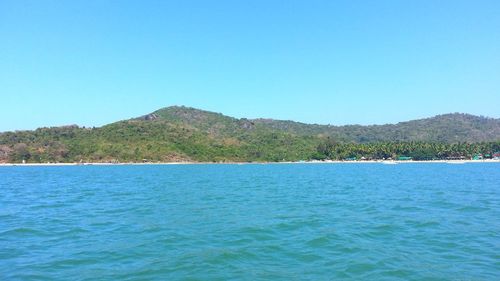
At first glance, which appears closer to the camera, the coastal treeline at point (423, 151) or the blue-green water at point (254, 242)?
the blue-green water at point (254, 242)

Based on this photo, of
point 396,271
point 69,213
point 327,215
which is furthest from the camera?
point 69,213

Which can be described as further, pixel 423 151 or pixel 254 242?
pixel 423 151

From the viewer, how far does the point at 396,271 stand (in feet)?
42.2

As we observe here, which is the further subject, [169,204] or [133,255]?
[169,204]

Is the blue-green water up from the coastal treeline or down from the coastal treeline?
down

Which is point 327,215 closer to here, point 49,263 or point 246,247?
point 246,247

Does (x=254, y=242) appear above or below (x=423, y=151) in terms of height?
below

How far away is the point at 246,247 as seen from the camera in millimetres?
16516

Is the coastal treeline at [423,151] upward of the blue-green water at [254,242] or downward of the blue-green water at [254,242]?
upward

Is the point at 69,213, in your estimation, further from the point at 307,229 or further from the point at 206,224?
the point at 307,229

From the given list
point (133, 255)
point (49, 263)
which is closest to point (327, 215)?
point (133, 255)

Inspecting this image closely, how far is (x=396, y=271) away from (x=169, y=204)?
75.5ft

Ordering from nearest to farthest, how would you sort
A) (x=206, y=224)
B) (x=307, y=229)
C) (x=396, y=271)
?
(x=396, y=271) < (x=307, y=229) < (x=206, y=224)

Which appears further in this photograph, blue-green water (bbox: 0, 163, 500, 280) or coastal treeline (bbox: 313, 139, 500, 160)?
coastal treeline (bbox: 313, 139, 500, 160)
